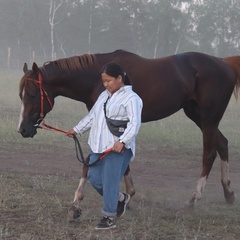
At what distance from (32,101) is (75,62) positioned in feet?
2.37

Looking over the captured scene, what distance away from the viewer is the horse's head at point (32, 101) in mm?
6012

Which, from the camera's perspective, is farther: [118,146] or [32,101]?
[32,101]

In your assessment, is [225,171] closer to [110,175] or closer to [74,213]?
[74,213]

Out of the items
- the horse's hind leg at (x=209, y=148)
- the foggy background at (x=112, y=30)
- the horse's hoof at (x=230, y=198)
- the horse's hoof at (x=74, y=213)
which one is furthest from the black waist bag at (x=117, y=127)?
the foggy background at (x=112, y=30)

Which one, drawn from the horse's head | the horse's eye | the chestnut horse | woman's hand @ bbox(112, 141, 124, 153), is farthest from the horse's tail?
woman's hand @ bbox(112, 141, 124, 153)

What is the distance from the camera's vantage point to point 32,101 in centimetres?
605

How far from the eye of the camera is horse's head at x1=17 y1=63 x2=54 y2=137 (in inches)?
237

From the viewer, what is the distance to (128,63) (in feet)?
22.0

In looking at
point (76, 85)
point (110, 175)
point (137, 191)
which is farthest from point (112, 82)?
point (137, 191)

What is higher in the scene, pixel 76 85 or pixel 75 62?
pixel 75 62

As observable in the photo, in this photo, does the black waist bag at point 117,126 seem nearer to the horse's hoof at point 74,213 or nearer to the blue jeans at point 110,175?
the blue jeans at point 110,175

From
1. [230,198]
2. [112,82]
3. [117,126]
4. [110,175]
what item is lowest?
[230,198]

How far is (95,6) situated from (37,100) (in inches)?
1841

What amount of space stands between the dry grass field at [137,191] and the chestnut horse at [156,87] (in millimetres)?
372
